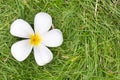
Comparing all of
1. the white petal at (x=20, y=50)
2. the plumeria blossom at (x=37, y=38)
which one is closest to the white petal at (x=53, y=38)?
the plumeria blossom at (x=37, y=38)

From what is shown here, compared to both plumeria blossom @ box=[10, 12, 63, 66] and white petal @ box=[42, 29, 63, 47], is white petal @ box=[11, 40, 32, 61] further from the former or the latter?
white petal @ box=[42, 29, 63, 47]

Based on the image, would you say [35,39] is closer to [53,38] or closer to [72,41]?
[53,38]

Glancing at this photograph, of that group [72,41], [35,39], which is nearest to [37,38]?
[35,39]

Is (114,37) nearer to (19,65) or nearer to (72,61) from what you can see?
(72,61)

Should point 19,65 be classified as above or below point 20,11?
below

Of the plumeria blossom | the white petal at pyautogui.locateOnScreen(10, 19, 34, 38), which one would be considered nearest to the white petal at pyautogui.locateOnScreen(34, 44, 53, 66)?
the plumeria blossom

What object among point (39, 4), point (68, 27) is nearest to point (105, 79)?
point (68, 27)
